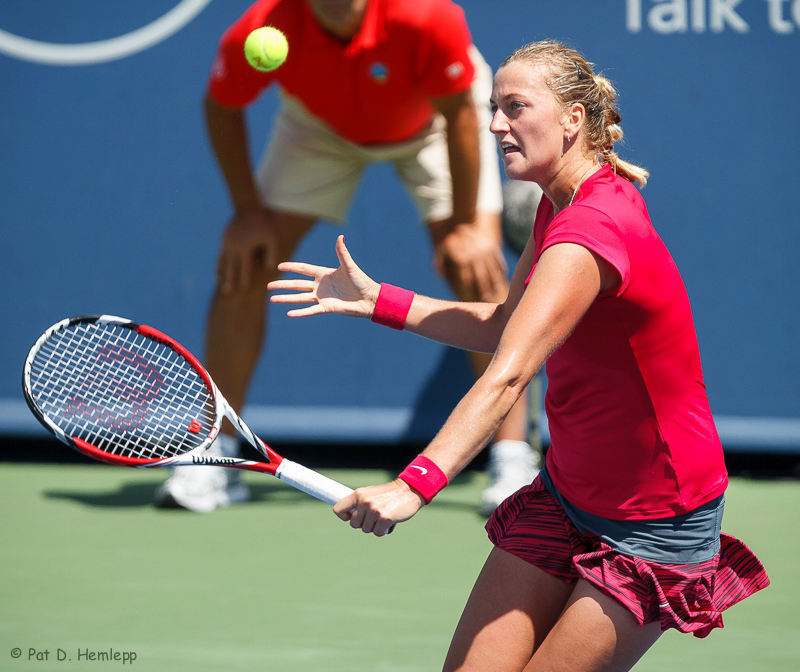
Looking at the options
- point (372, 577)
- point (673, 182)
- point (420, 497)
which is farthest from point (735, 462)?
point (420, 497)

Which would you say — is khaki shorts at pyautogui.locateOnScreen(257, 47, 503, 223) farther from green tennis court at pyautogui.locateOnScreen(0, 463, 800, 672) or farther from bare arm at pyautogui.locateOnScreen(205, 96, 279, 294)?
green tennis court at pyautogui.locateOnScreen(0, 463, 800, 672)

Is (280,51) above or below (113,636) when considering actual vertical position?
above

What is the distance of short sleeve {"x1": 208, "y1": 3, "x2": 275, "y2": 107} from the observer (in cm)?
407

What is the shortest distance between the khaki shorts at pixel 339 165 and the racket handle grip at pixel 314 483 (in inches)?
96.2

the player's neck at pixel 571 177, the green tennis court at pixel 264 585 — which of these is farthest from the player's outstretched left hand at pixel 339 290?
the green tennis court at pixel 264 585

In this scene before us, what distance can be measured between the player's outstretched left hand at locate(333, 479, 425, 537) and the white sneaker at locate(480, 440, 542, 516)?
2.38 m

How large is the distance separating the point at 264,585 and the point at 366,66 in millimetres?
1942

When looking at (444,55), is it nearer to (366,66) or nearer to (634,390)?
(366,66)

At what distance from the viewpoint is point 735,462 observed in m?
5.04

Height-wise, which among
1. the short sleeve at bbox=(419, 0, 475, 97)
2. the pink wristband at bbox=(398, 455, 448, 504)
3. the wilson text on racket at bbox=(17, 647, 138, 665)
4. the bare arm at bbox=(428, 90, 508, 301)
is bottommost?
the wilson text on racket at bbox=(17, 647, 138, 665)

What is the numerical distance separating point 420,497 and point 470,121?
2.68m

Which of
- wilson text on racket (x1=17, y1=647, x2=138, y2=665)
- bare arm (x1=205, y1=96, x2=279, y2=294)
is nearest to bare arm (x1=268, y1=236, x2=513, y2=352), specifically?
wilson text on racket (x1=17, y1=647, x2=138, y2=665)

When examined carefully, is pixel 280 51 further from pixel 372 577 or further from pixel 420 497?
pixel 420 497

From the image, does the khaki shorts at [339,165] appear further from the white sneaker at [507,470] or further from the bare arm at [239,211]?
the white sneaker at [507,470]
